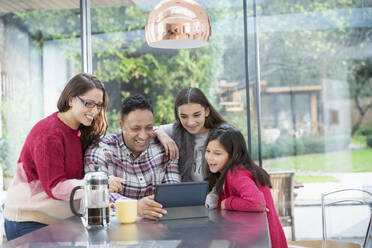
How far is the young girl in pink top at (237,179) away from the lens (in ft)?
7.30

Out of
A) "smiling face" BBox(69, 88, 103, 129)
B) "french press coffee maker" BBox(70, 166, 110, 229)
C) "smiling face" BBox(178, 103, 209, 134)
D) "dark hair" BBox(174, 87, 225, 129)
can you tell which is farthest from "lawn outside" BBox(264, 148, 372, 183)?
"french press coffee maker" BBox(70, 166, 110, 229)

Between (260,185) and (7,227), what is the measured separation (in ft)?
4.38

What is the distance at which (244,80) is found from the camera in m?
4.52

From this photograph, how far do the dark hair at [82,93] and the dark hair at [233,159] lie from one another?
61 cm

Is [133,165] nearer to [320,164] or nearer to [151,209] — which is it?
[151,209]

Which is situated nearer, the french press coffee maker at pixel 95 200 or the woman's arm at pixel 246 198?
the french press coffee maker at pixel 95 200

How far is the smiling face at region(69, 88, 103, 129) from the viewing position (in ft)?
8.28

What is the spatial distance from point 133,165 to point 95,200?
596 mm

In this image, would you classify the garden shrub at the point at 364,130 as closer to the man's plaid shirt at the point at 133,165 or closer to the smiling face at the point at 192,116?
the smiling face at the point at 192,116

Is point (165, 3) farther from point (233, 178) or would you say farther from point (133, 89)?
point (133, 89)

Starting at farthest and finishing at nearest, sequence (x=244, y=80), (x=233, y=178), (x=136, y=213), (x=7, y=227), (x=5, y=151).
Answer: (x=5, y=151) → (x=244, y=80) → (x=7, y=227) → (x=233, y=178) → (x=136, y=213)

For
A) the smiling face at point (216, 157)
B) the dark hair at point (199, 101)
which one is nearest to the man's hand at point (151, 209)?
the smiling face at point (216, 157)

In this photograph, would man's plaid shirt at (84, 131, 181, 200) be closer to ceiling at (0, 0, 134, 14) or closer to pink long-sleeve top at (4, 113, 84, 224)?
pink long-sleeve top at (4, 113, 84, 224)

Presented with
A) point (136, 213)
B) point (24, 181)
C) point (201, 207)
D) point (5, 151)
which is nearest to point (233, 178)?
point (201, 207)
